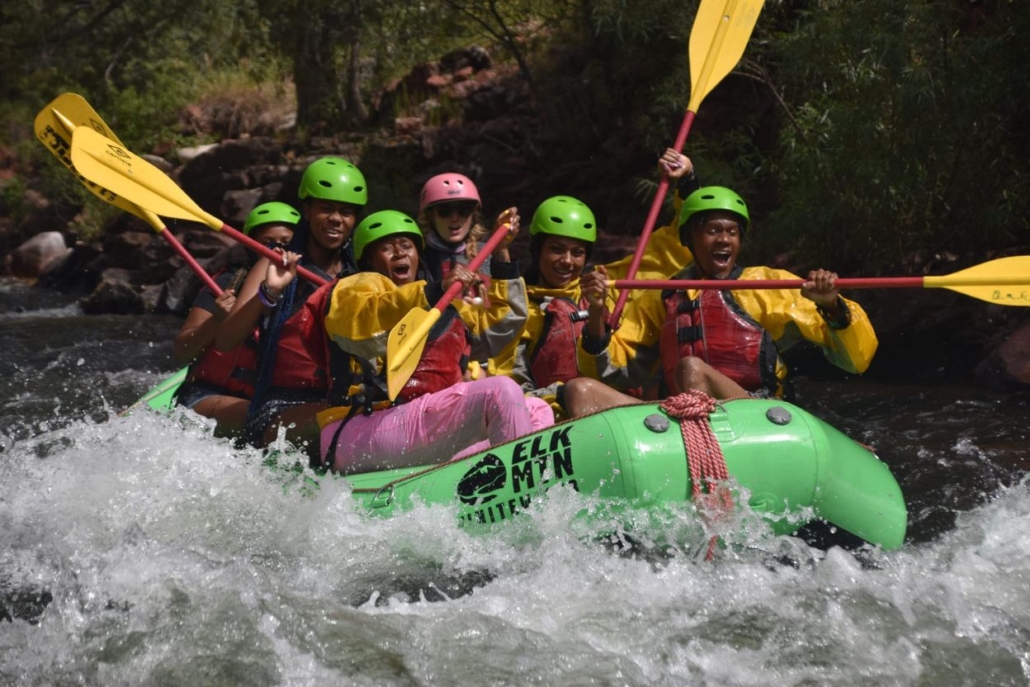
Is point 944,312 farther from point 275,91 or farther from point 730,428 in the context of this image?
point 275,91

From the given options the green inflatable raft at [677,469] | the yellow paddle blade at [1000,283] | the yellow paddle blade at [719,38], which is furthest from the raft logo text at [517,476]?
the yellow paddle blade at [719,38]

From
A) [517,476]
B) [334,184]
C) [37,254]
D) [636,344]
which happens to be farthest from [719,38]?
[37,254]

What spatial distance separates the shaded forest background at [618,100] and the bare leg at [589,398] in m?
3.68

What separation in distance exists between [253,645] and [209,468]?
122cm

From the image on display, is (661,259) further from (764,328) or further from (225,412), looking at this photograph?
(225,412)

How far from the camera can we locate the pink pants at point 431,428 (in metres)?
3.91

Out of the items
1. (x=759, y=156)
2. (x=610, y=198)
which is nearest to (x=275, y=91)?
(x=610, y=198)

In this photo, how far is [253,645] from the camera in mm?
3215

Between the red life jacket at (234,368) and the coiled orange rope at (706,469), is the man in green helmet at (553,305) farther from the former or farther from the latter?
the red life jacket at (234,368)

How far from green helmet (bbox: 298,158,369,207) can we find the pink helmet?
250 mm

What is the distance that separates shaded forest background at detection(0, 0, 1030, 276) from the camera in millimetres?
7148

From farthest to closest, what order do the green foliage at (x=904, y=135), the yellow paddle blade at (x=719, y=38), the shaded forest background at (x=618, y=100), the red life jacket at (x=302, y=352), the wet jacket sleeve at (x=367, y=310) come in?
the shaded forest background at (x=618, y=100) < the green foliage at (x=904, y=135) < the yellow paddle blade at (x=719, y=38) < the red life jacket at (x=302, y=352) < the wet jacket sleeve at (x=367, y=310)

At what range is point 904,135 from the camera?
725cm

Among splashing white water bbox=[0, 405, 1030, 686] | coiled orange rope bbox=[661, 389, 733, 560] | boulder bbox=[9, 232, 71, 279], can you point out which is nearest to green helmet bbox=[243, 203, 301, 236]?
splashing white water bbox=[0, 405, 1030, 686]
